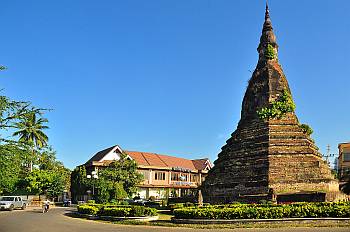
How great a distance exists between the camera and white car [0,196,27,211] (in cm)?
3933

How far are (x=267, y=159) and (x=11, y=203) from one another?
83.6 feet

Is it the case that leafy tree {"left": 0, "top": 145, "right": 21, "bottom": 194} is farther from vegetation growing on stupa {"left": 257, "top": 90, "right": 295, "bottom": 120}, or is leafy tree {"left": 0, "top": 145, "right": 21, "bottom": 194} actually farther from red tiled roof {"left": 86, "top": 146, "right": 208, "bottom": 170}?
red tiled roof {"left": 86, "top": 146, "right": 208, "bottom": 170}

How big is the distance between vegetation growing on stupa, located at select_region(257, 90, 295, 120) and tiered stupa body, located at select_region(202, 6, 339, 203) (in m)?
0.37

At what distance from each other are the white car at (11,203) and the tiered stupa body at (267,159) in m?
19.3

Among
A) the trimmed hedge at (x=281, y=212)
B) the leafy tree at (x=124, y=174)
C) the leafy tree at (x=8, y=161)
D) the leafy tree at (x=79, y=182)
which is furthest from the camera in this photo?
the leafy tree at (x=79, y=182)

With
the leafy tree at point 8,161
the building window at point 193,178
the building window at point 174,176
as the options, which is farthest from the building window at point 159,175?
the leafy tree at point 8,161

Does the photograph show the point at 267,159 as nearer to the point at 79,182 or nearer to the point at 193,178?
the point at 79,182

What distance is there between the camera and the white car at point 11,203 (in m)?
39.3

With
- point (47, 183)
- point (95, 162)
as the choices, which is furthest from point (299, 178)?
point (47, 183)

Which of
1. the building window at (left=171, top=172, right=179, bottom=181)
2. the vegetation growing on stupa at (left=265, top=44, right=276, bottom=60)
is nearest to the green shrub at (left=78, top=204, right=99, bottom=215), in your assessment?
the vegetation growing on stupa at (left=265, top=44, right=276, bottom=60)

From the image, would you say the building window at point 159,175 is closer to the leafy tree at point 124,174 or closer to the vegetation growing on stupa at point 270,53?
the leafy tree at point 124,174

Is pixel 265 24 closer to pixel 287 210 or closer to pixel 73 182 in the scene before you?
pixel 287 210

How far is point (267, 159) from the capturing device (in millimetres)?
36125

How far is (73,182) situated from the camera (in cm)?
5866
